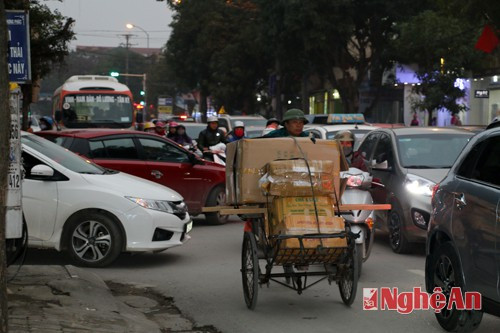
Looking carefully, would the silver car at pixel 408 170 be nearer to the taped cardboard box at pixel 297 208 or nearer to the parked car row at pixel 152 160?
the parked car row at pixel 152 160

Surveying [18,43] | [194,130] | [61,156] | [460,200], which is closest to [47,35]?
[194,130]

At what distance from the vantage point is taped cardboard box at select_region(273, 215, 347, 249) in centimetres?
740

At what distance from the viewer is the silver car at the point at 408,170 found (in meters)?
11.5

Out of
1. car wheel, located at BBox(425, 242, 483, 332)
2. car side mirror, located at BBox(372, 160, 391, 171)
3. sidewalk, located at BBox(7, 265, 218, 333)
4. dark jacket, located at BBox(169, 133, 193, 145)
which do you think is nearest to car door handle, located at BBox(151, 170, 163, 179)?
car side mirror, located at BBox(372, 160, 391, 171)

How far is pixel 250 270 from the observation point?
25.8 feet

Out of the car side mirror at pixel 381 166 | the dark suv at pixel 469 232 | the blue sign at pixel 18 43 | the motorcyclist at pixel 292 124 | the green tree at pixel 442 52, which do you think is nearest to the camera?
the dark suv at pixel 469 232

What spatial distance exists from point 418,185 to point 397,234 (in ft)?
2.48

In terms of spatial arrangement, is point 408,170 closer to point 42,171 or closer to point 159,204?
point 159,204

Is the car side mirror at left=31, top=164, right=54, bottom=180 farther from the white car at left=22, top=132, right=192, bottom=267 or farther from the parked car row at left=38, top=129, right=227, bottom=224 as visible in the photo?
the parked car row at left=38, top=129, right=227, bottom=224

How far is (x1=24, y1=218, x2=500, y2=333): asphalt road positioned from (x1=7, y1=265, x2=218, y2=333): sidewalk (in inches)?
10.7

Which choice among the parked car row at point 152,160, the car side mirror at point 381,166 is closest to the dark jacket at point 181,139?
the parked car row at point 152,160

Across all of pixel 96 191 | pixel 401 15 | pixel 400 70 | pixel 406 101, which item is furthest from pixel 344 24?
pixel 96 191

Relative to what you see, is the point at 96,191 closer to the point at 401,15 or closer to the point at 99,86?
the point at 99,86

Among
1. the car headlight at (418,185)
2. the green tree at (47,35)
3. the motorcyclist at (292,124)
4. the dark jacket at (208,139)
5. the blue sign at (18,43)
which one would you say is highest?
the green tree at (47,35)
